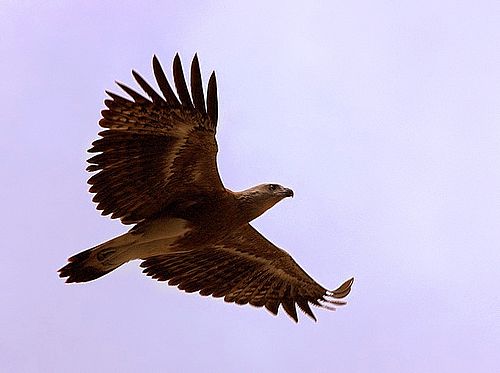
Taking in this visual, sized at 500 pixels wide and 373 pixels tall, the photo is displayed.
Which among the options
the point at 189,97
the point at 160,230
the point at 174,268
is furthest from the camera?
the point at 174,268

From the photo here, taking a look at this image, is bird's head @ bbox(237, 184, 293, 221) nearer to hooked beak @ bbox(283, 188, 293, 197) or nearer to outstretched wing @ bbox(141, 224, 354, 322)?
hooked beak @ bbox(283, 188, 293, 197)

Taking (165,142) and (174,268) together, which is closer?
(165,142)

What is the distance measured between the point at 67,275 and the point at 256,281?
3.46 meters

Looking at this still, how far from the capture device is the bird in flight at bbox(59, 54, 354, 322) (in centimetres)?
1546

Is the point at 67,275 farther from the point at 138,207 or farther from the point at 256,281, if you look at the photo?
the point at 256,281

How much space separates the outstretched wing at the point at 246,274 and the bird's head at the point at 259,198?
89cm

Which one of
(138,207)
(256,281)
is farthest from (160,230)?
(256,281)

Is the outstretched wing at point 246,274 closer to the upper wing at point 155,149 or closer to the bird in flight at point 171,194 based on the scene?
the bird in flight at point 171,194

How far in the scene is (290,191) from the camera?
16.9 m

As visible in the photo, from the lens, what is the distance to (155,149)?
52.1 feet

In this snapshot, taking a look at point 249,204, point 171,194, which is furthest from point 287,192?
point 171,194

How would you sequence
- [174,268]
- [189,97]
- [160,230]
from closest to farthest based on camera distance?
[189,97], [160,230], [174,268]

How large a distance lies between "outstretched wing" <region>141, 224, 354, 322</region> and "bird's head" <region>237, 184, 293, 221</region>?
89 cm

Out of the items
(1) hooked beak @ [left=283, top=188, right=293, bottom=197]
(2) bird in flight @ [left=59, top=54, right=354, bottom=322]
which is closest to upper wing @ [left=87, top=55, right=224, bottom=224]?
(2) bird in flight @ [left=59, top=54, right=354, bottom=322]
